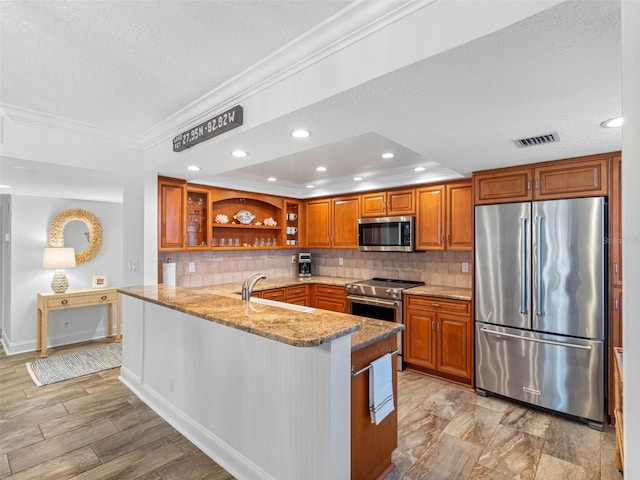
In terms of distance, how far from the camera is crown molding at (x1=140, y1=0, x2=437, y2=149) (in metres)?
1.40

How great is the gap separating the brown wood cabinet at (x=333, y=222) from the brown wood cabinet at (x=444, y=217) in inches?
38.9

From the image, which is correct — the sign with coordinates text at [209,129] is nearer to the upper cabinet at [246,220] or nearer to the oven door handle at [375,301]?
the upper cabinet at [246,220]

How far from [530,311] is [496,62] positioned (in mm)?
2365

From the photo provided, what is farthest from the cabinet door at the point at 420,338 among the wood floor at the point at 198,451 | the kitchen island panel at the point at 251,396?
the kitchen island panel at the point at 251,396

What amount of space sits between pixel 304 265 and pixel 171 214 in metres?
2.42

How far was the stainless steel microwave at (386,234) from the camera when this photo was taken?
4.16 m

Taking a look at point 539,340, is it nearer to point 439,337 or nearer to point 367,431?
point 439,337

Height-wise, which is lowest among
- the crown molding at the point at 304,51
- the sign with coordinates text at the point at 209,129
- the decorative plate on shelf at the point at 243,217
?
the decorative plate on shelf at the point at 243,217

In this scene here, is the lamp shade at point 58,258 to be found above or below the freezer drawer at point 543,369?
above

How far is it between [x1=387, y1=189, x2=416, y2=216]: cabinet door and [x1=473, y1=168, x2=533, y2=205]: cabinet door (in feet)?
3.37

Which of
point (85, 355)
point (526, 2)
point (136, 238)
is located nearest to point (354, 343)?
point (526, 2)

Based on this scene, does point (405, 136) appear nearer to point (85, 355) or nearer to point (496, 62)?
point (496, 62)

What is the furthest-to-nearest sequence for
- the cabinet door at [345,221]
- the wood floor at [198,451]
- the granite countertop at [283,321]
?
the cabinet door at [345,221] < the wood floor at [198,451] < the granite countertop at [283,321]

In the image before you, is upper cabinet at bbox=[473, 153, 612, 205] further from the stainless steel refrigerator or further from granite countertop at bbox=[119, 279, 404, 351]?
granite countertop at bbox=[119, 279, 404, 351]
